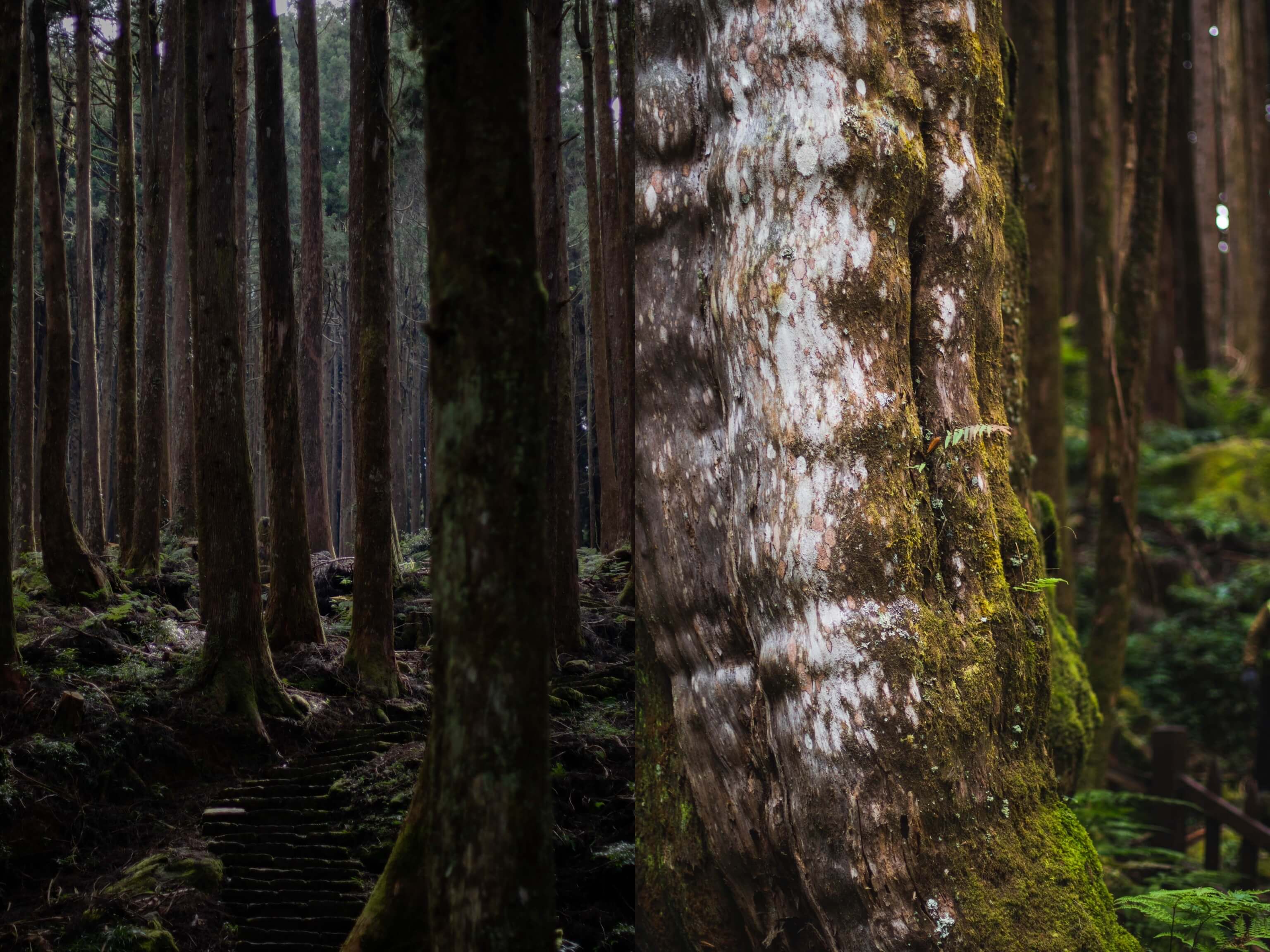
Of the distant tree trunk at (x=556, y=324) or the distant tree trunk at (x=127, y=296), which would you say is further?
the distant tree trunk at (x=127, y=296)

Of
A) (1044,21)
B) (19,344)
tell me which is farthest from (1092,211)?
(19,344)

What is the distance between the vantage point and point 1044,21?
835cm

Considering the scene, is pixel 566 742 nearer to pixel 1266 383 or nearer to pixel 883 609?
pixel 883 609

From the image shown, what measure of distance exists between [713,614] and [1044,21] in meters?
7.01

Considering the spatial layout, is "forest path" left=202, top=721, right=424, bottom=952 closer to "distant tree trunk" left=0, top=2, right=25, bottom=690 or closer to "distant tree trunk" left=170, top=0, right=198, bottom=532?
"distant tree trunk" left=0, top=2, right=25, bottom=690

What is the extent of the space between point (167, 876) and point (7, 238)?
411 cm

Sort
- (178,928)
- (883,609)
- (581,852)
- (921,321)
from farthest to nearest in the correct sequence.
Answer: (581,852)
(178,928)
(921,321)
(883,609)

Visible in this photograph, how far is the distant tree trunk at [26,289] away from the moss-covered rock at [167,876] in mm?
10088

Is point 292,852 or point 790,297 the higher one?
point 790,297

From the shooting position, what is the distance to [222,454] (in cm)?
719

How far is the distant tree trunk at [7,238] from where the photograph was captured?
618 cm

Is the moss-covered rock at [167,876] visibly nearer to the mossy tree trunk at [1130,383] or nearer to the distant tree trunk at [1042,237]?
the distant tree trunk at [1042,237]

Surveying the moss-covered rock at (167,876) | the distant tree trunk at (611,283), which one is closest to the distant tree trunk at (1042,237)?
the distant tree trunk at (611,283)

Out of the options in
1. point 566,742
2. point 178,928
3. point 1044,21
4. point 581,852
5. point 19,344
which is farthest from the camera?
point 19,344
